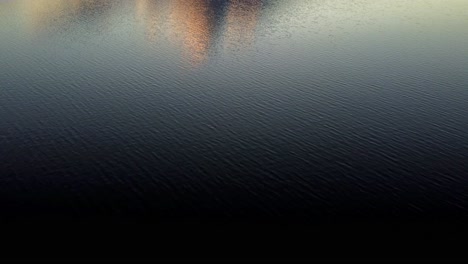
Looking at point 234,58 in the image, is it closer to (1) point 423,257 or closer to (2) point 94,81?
(2) point 94,81

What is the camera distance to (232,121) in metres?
59.2

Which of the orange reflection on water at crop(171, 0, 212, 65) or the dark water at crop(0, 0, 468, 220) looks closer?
the dark water at crop(0, 0, 468, 220)

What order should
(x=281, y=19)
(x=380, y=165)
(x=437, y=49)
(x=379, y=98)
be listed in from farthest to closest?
(x=281, y=19)
(x=437, y=49)
(x=379, y=98)
(x=380, y=165)

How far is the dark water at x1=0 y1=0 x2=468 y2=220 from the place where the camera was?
42062 mm

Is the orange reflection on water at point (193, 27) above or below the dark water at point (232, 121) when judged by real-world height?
above

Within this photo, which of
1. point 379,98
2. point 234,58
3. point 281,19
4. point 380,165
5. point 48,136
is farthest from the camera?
point 281,19

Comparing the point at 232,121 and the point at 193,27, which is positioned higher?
the point at 193,27

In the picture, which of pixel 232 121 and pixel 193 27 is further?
pixel 193 27

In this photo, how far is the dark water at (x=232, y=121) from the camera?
138 feet

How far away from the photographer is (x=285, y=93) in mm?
69188

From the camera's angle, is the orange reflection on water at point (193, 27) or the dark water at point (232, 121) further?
the orange reflection on water at point (193, 27)

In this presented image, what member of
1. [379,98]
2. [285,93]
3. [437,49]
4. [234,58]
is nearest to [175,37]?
[234,58]

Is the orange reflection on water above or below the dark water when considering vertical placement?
above

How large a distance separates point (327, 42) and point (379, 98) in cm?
3595
